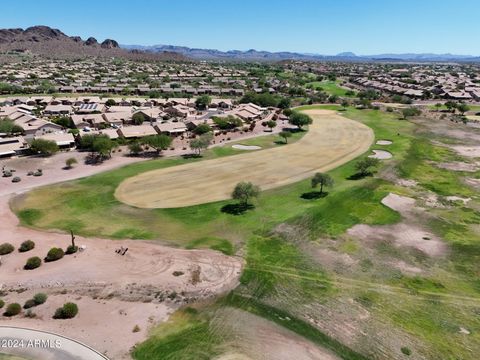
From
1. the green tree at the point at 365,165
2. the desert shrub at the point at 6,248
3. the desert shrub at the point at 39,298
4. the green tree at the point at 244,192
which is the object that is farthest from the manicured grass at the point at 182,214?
the desert shrub at the point at 39,298

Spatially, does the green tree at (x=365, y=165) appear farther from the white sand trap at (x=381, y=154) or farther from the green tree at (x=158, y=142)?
the green tree at (x=158, y=142)

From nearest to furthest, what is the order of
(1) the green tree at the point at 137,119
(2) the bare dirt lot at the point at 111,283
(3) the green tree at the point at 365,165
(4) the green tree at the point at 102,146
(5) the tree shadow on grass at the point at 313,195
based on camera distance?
(2) the bare dirt lot at the point at 111,283, (5) the tree shadow on grass at the point at 313,195, (3) the green tree at the point at 365,165, (4) the green tree at the point at 102,146, (1) the green tree at the point at 137,119

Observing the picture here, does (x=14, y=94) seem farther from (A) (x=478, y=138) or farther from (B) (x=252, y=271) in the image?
(A) (x=478, y=138)

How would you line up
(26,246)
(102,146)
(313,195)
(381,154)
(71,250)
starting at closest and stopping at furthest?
(71,250) < (26,246) < (313,195) < (102,146) < (381,154)

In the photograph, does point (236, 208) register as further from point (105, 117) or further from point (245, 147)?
point (105, 117)

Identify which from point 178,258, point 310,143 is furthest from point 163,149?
point 178,258

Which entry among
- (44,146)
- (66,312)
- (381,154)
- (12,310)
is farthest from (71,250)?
(381,154)
